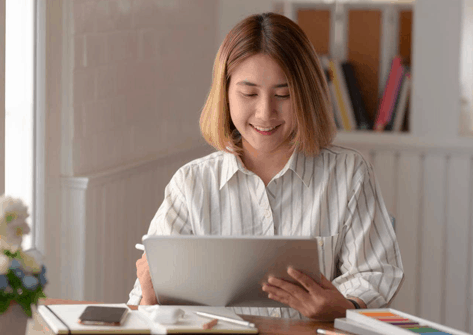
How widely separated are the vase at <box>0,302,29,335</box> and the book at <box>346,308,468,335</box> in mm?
620

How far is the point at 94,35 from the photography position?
2.45m

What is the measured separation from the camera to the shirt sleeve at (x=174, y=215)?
1.81 meters

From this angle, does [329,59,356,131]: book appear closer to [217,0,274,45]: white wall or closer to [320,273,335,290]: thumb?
[217,0,274,45]: white wall

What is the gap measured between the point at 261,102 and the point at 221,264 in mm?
483

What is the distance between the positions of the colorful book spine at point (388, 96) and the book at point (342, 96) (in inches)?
4.8

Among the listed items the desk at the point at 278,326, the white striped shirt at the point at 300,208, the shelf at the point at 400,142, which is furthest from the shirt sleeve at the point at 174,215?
the shelf at the point at 400,142

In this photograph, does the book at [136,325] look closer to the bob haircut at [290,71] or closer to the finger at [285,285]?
the finger at [285,285]

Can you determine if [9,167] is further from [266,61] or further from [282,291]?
[282,291]

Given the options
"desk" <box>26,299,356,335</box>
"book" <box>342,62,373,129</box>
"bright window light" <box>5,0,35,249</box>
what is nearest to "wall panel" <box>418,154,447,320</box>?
"book" <box>342,62,373,129</box>

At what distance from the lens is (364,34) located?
3.43 meters

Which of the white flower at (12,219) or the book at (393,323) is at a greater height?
the white flower at (12,219)

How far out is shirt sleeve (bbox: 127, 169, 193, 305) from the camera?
1.81 metres

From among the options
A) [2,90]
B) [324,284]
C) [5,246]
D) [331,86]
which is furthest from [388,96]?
[5,246]

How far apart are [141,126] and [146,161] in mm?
139
